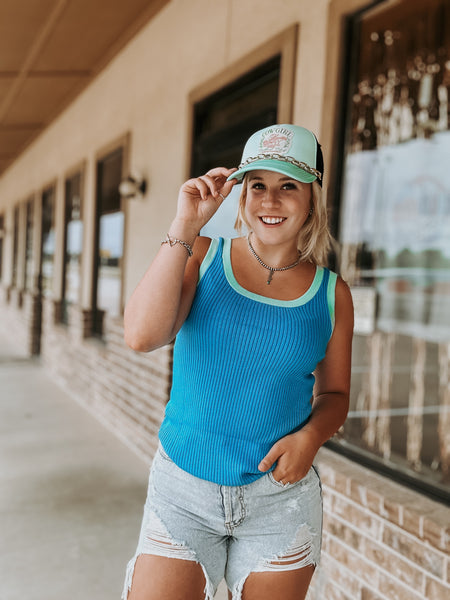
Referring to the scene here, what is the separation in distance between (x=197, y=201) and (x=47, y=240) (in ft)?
27.8

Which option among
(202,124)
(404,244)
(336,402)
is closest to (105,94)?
(202,124)

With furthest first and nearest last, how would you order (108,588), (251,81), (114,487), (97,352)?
1. (97,352)
2. (114,487)
3. (251,81)
4. (108,588)

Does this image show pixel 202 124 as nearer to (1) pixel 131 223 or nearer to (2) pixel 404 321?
(1) pixel 131 223

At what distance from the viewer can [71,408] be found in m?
5.94

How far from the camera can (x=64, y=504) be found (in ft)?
11.5

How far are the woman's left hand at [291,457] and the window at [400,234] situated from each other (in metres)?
1.11

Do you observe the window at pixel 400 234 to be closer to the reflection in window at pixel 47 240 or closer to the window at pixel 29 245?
the reflection in window at pixel 47 240

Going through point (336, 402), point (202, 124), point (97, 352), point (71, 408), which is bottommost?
point (71, 408)

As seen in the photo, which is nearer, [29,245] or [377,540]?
[377,540]

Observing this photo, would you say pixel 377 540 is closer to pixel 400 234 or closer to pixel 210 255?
pixel 210 255

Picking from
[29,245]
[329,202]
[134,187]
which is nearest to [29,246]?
[29,245]

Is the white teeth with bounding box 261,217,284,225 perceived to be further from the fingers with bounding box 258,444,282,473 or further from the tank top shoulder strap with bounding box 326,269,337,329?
the fingers with bounding box 258,444,282,473

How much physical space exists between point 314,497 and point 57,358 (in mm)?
6593

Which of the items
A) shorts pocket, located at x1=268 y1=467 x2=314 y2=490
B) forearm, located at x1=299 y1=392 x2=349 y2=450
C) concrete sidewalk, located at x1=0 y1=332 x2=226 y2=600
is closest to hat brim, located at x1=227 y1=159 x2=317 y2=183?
forearm, located at x1=299 y1=392 x2=349 y2=450
